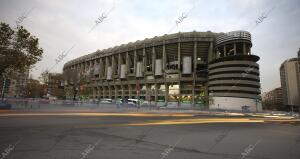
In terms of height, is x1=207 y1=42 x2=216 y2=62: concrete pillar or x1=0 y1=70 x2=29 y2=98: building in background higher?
x1=207 y1=42 x2=216 y2=62: concrete pillar

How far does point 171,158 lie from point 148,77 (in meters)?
98.0

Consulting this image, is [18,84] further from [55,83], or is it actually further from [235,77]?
[235,77]

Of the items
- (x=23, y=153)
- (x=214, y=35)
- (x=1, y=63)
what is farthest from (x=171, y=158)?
(x=214, y=35)

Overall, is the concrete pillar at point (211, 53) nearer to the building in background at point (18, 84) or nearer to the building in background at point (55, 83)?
the building in background at point (55, 83)

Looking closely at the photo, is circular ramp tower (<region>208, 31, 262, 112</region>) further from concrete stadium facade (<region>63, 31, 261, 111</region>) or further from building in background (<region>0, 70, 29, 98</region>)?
building in background (<region>0, 70, 29, 98</region>)

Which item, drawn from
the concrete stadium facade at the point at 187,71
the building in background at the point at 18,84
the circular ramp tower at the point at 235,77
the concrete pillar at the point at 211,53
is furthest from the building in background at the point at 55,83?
the concrete pillar at the point at 211,53

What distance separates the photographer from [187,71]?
90500 millimetres

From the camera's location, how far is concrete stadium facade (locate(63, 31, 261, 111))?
80.8 meters

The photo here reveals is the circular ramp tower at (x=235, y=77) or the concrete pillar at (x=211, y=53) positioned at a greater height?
the concrete pillar at (x=211, y=53)

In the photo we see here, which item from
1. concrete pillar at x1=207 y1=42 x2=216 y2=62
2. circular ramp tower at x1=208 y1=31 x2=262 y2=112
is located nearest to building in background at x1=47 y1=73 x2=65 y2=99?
circular ramp tower at x1=208 y1=31 x2=262 y2=112

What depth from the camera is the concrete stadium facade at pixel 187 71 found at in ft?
265

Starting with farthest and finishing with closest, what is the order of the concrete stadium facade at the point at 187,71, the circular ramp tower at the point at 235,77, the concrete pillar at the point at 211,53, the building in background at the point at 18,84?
1. the concrete pillar at the point at 211,53
2. the concrete stadium facade at the point at 187,71
3. the circular ramp tower at the point at 235,77
4. the building in background at the point at 18,84

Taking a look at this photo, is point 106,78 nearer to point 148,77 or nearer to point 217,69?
point 148,77

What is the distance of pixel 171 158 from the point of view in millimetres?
4918
